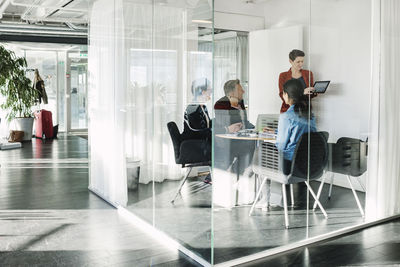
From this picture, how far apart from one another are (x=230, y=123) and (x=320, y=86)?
112 centimetres

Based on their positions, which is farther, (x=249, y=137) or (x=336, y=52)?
(x=336, y=52)

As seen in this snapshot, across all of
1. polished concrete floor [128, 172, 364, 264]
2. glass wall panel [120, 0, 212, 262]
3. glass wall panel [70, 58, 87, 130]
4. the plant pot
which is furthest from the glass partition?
polished concrete floor [128, 172, 364, 264]

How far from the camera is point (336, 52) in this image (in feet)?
13.3

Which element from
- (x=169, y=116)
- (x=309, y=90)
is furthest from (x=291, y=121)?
(x=169, y=116)

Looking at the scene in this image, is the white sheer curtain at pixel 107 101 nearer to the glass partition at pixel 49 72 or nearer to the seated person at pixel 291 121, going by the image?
the seated person at pixel 291 121

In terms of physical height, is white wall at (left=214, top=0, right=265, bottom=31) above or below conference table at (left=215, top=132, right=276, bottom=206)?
above

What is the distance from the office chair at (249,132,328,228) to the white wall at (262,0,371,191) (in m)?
0.13

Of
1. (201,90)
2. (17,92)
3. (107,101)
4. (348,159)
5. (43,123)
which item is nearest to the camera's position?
(201,90)

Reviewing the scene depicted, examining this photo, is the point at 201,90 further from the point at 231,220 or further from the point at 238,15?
the point at 231,220

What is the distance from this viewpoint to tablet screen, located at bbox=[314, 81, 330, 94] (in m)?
3.91

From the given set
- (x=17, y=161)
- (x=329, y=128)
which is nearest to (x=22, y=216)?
(x=329, y=128)

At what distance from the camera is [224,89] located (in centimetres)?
325

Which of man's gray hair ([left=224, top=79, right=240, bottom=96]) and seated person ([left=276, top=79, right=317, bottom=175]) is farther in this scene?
seated person ([left=276, top=79, right=317, bottom=175])

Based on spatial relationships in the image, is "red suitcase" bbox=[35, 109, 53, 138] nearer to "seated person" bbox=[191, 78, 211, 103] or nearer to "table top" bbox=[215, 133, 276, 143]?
"seated person" bbox=[191, 78, 211, 103]
